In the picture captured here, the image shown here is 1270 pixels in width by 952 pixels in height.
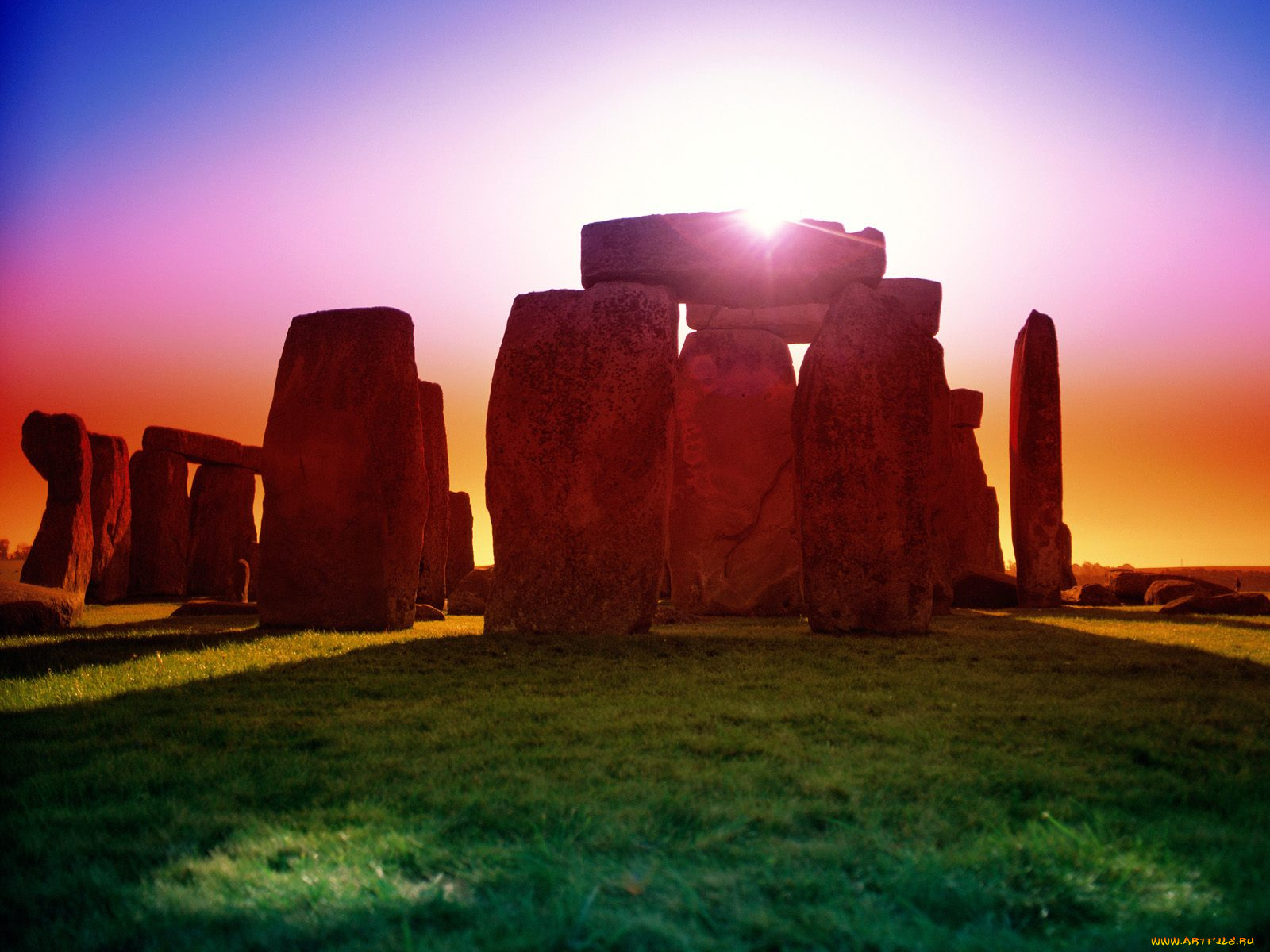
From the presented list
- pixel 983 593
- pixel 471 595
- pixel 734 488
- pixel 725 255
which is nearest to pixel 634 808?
pixel 725 255

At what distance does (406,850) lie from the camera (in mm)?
2090

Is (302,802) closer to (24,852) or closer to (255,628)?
(24,852)

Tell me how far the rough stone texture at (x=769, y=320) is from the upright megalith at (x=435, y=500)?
11.4 feet

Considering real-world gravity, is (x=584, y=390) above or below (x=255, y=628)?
above

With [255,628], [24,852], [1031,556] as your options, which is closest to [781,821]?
[24,852]

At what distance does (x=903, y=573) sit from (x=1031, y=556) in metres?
6.22

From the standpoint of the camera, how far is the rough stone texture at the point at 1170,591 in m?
12.3

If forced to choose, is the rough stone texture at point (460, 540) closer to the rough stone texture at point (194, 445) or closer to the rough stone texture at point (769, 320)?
the rough stone texture at point (194, 445)

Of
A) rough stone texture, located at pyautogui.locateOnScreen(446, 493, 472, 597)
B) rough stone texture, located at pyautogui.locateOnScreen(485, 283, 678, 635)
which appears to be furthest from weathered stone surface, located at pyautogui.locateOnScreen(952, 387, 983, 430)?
rough stone texture, located at pyautogui.locateOnScreen(485, 283, 678, 635)

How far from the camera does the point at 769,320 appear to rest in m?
11.5

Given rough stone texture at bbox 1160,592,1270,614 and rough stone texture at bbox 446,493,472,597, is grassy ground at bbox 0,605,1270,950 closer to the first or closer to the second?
rough stone texture at bbox 1160,592,1270,614

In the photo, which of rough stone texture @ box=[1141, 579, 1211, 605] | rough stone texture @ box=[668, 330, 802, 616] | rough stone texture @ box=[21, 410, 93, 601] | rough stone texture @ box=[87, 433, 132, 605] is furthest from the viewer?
rough stone texture @ box=[87, 433, 132, 605]

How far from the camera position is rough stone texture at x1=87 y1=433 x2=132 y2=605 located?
13.6 m

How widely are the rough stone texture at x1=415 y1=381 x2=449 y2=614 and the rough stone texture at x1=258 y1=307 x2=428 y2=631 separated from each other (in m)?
3.69
